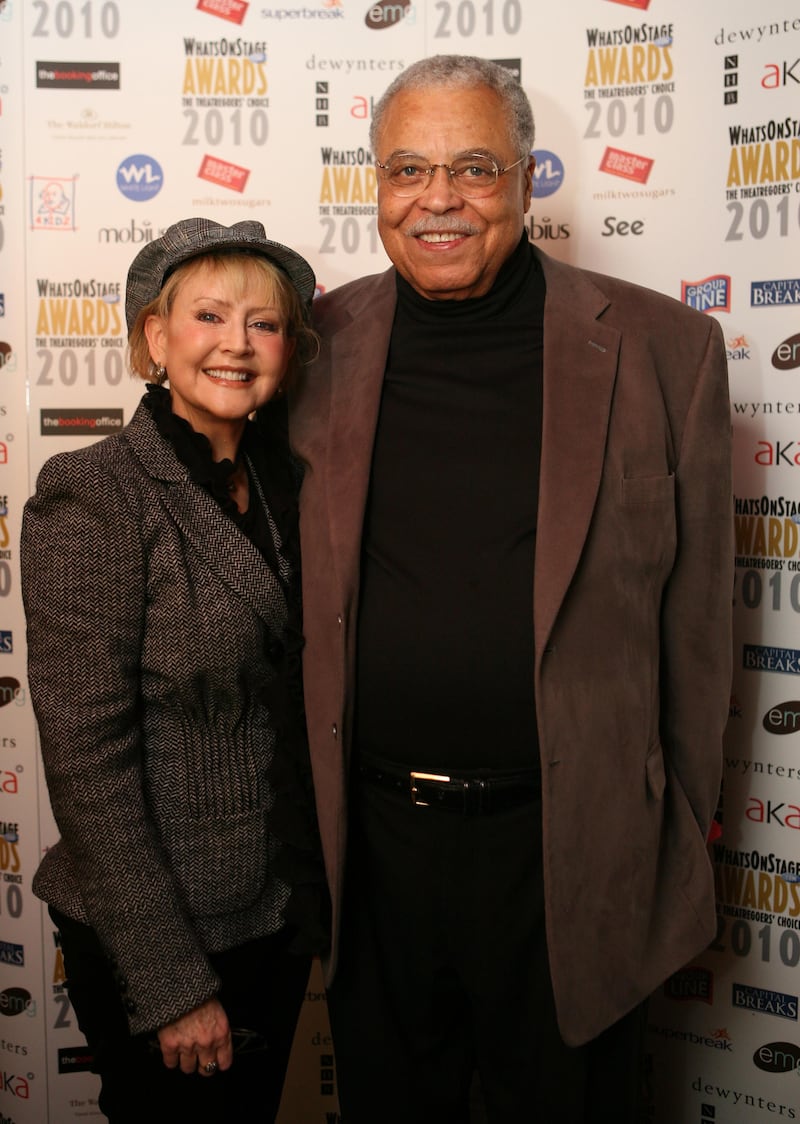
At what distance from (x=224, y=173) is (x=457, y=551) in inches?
52.6

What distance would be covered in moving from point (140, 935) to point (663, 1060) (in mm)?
1606

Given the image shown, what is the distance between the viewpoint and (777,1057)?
2334 mm

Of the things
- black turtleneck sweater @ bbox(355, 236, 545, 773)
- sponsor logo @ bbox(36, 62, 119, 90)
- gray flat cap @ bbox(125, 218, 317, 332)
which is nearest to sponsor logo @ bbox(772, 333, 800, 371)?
black turtleneck sweater @ bbox(355, 236, 545, 773)

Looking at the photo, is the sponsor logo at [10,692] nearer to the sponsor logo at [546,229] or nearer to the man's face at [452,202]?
the man's face at [452,202]

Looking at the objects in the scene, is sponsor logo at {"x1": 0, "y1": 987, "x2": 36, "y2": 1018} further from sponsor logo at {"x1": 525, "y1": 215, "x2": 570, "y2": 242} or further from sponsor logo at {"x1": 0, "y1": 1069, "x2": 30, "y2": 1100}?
sponsor logo at {"x1": 525, "y1": 215, "x2": 570, "y2": 242}

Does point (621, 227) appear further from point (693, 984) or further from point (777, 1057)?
point (777, 1057)

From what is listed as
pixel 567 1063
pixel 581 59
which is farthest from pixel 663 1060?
pixel 581 59

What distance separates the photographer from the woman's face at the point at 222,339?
5.05 ft

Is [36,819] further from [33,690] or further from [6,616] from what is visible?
[33,690]

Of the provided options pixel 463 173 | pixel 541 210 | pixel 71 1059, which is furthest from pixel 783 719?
pixel 71 1059

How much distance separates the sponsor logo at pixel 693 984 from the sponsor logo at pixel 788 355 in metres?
1.41

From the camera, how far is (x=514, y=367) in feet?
5.41

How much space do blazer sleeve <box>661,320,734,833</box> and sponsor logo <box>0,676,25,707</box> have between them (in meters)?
1.60

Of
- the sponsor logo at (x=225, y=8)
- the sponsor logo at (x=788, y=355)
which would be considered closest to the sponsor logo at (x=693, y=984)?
the sponsor logo at (x=788, y=355)
